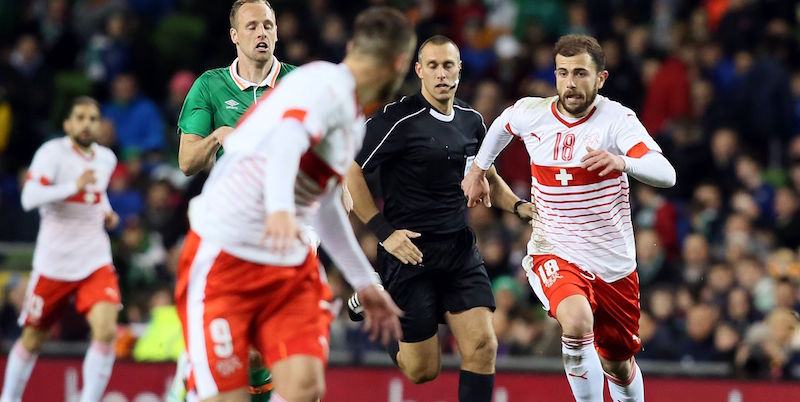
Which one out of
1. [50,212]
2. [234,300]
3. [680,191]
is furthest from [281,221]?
[680,191]

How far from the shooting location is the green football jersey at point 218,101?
772 centimetres

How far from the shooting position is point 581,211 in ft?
25.3

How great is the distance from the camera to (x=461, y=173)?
27.2 ft

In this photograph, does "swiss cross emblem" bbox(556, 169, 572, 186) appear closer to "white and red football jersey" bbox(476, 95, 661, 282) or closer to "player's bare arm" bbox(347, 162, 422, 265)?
"white and red football jersey" bbox(476, 95, 661, 282)

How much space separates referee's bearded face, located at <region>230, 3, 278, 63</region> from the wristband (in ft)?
3.98

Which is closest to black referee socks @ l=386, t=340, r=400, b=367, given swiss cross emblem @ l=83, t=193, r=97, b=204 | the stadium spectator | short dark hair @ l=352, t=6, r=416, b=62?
swiss cross emblem @ l=83, t=193, r=97, b=204

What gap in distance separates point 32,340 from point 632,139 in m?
5.60

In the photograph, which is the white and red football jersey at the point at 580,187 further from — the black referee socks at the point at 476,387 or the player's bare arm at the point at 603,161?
the black referee socks at the point at 476,387

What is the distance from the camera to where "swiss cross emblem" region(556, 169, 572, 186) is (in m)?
7.68

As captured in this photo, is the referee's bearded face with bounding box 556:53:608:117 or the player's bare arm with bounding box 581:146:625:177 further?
the referee's bearded face with bounding box 556:53:608:117

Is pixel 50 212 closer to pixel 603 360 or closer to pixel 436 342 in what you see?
pixel 436 342

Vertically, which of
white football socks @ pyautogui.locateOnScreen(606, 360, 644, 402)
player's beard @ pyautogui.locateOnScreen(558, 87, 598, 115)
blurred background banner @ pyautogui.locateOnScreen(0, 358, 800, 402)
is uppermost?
player's beard @ pyautogui.locateOnScreen(558, 87, 598, 115)

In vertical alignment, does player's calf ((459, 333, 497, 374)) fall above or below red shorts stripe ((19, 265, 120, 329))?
below

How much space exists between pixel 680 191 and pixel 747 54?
1825mm
